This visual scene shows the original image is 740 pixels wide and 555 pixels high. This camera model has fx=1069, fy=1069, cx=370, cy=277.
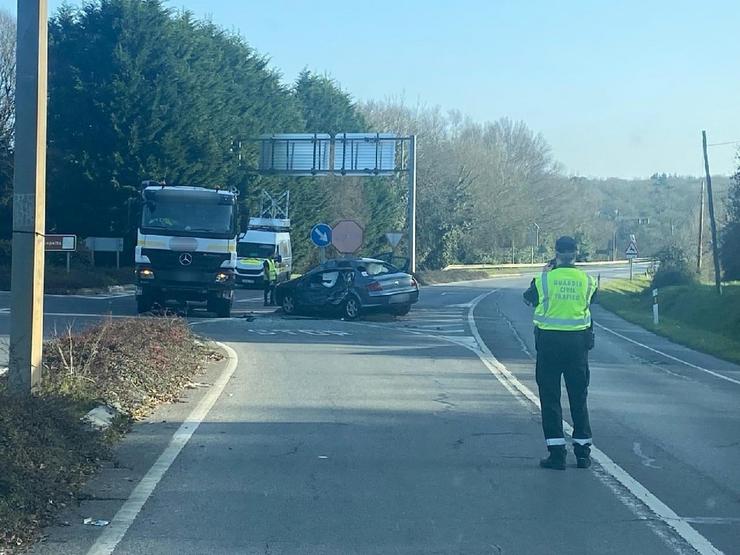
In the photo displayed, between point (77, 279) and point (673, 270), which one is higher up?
point (673, 270)

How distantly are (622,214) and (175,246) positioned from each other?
110568mm

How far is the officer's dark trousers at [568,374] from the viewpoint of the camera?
865cm

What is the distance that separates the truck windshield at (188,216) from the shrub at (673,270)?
34.4 metres

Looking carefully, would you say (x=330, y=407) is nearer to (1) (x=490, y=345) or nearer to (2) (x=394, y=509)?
(2) (x=394, y=509)

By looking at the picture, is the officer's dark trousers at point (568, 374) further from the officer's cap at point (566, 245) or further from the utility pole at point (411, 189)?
the utility pole at point (411, 189)

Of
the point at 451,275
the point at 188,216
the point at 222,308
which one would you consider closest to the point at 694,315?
the point at 222,308

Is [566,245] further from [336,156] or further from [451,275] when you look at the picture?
[451,275]

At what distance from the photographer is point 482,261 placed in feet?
299

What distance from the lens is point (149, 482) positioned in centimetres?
789

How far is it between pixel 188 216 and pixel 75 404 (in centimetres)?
1465

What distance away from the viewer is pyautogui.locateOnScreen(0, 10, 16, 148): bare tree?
46.1m

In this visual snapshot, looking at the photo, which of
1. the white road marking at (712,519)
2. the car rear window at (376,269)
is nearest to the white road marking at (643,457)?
the white road marking at (712,519)

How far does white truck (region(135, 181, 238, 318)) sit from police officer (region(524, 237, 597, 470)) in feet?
52.8

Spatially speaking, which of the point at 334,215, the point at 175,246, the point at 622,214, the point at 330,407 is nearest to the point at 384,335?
the point at 175,246
